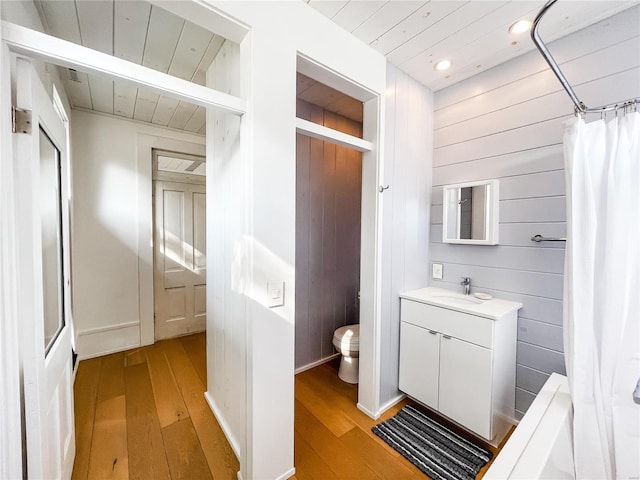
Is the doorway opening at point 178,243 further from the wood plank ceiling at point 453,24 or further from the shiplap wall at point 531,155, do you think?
the shiplap wall at point 531,155

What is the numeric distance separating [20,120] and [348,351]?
2343 mm

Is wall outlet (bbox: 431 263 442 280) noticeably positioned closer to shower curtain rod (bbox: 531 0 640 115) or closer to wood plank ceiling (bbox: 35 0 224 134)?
shower curtain rod (bbox: 531 0 640 115)

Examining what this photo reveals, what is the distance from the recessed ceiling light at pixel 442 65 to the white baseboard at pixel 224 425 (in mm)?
2775

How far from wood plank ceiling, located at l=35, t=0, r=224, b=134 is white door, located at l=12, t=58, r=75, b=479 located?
2.23 feet

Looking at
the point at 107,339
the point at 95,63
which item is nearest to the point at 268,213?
the point at 95,63

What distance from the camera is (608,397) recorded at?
115 cm

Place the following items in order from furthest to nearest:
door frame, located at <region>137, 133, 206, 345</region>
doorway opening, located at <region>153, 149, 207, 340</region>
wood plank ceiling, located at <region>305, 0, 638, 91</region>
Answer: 1. doorway opening, located at <region>153, 149, 207, 340</region>
2. door frame, located at <region>137, 133, 206, 345</region>
3. wood plank ceiling, located at <region>305, 0, 638, 91</region>

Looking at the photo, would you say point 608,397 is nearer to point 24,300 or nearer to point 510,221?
point 510,221

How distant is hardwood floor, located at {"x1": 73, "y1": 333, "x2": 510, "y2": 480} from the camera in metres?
1.49

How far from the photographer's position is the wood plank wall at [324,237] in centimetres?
249

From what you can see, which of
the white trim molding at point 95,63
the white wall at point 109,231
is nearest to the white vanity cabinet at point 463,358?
the white trim molding at point 95,63

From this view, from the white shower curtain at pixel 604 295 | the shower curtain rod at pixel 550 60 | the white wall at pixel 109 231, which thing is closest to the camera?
the shower curtain rod at pixel 550 60

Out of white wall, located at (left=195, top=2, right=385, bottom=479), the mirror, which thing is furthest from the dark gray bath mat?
the mirror

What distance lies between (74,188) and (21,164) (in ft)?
7.39
